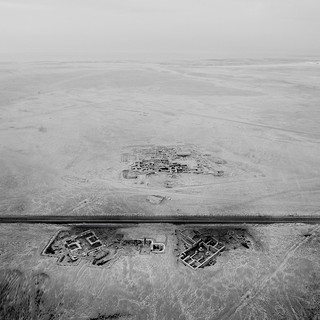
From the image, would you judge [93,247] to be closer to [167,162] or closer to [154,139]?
[167,162]

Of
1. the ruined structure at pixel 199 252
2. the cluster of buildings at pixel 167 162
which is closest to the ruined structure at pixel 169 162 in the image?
the cluster of buildings at pixel 167 162

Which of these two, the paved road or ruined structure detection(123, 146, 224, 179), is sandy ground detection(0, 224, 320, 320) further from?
ruined structure detection(123, 146, 224, 179)

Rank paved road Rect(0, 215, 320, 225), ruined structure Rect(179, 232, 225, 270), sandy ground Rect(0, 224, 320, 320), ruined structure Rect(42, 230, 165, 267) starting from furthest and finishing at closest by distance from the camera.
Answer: paved road Rect(0, 215, 320, 225) → ruined structure Rect(42, 230, 165, 267) → ruined structure Rect(179, 232, 225, 270) → sandy ground Rect(0, 224, 320, 320)

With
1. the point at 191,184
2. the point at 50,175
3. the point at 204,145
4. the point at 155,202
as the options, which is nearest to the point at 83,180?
the point at 50,175

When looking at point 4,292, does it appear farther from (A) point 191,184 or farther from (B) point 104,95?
(B) point 104,95

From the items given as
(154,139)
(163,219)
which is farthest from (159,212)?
(154,139)

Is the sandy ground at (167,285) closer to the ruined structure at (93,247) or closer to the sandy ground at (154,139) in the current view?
the ruined structure at (93,247)

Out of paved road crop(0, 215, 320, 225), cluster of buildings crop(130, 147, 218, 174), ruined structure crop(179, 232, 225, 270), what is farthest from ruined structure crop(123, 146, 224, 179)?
ruined structure crop(179, 232, 225, 270)
